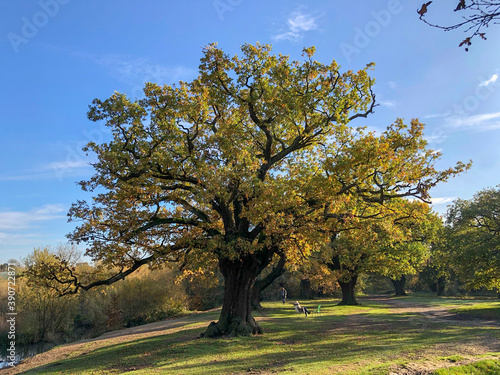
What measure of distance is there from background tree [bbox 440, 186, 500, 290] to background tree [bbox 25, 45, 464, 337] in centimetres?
1329

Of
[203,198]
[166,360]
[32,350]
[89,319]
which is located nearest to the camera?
[166,360]

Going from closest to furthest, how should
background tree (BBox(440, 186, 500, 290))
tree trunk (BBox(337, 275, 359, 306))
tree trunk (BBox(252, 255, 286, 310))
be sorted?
background tree (BBox(440, 186, 500, 290)) < tree trunk (BBox(252, 255, 286, 310)) < tree trunk (BBox(337, 275, 359, 306))

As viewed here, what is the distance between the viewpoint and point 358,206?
16.4 meters

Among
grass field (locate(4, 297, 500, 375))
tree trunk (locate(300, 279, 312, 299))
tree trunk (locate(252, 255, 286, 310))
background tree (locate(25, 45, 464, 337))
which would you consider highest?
Answer: background tree (locate(25, 45, 464, 337))

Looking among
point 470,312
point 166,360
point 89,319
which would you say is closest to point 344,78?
point 166,360

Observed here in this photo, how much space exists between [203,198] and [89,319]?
26.1m

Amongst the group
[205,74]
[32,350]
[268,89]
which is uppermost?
[205,74]

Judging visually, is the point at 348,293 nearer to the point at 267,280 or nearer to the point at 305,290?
the point at 305,290

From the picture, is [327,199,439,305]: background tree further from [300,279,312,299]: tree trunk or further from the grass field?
[300,279,312,299]: tree trunk

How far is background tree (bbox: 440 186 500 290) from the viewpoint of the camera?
2316 cm

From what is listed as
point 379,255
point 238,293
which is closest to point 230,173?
point 238,293

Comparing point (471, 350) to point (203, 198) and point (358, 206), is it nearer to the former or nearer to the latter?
point (358, 206)

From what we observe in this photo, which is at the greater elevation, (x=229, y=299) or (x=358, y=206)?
(x=358, y=206)

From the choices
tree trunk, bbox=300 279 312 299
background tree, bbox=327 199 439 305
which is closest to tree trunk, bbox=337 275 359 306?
background tree, bbox=327 199 439 305
